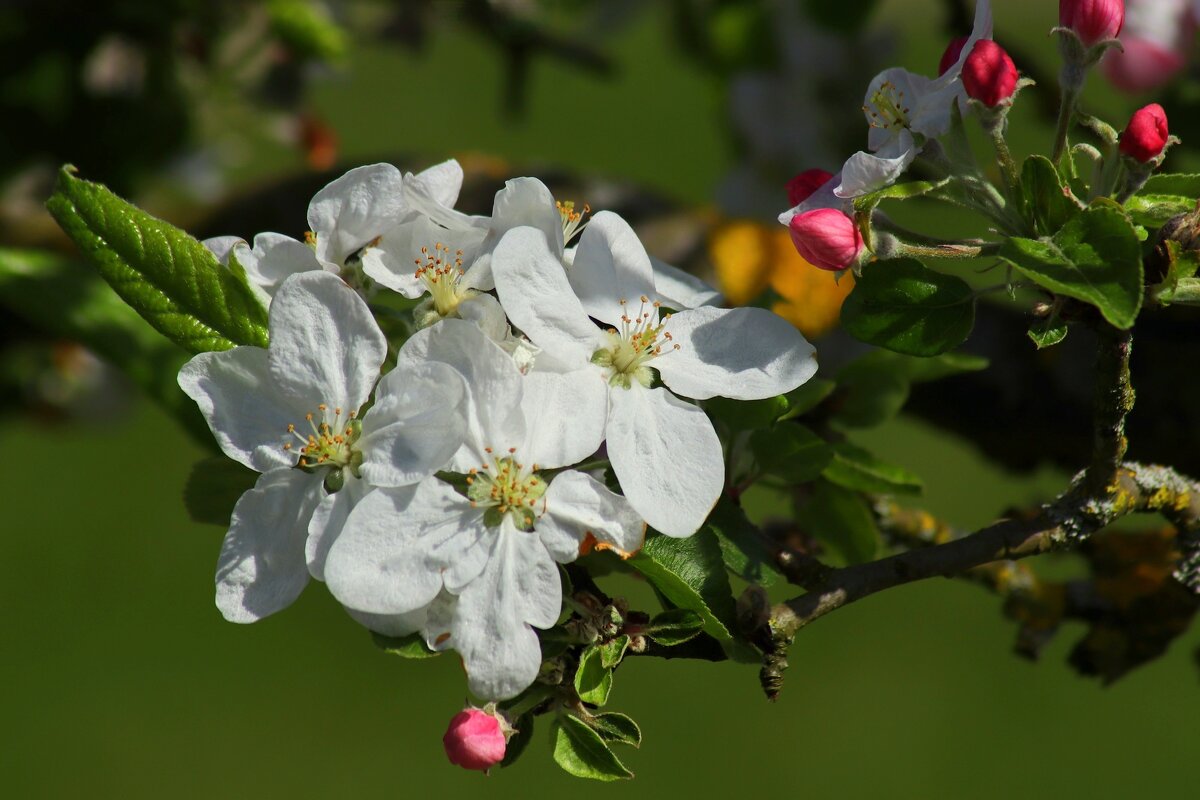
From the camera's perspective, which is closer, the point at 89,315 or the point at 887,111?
the point at 887,111

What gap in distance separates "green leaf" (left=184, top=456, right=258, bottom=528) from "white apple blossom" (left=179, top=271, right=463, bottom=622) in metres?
0.06

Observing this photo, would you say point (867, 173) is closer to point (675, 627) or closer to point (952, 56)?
point (952, 56)

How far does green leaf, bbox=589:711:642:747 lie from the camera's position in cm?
57

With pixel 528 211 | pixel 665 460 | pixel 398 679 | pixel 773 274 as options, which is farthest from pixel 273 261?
pixel 398 679

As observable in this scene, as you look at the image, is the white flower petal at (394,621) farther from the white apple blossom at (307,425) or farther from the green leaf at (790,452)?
the green leaf at (790,452)

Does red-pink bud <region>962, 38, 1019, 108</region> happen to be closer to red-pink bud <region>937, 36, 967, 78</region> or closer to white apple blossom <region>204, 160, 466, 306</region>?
red-pink bud <region>937, 36, 967, 78</region>

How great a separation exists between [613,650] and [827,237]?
0.23 metres

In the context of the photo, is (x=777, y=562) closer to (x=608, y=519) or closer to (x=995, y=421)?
(x=608, y=519)

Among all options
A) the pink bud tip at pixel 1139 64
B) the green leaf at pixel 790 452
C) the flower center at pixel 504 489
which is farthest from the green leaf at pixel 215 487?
the pink bud tip at pixel 1139 64

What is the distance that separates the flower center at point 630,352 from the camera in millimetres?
595

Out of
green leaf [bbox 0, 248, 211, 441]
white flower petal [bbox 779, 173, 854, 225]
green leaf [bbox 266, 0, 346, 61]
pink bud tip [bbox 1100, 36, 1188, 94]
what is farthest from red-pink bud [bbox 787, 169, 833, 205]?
green leaf [bbox 266, 0, 346, 61]

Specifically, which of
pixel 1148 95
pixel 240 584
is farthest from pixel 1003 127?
pixel 1148 95

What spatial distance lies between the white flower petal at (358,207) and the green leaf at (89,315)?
25 centimetres

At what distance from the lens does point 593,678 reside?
0.55 m
